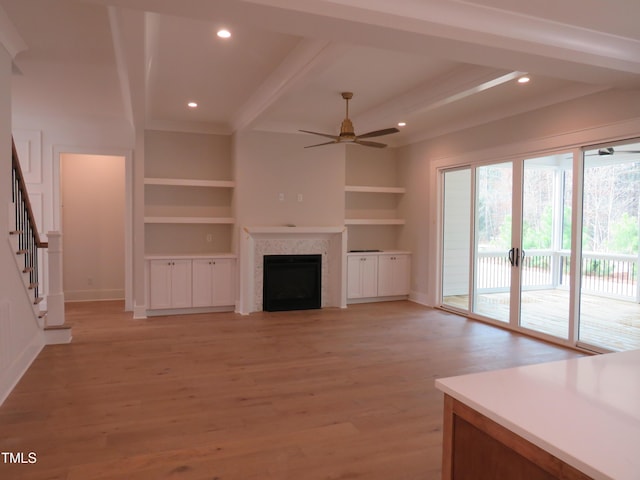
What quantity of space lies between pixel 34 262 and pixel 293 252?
3449 millimetres

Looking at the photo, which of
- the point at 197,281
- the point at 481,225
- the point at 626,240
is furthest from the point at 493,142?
the point at 197,281

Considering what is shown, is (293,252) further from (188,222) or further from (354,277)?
(188,222)

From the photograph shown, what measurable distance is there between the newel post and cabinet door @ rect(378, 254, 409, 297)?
476cm

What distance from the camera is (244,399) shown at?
3.45 meters

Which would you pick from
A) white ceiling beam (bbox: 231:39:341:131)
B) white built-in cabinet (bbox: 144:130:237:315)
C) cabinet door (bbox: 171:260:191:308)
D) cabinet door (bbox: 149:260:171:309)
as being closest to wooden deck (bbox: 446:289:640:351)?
white ceiling beam (bbox: 231:39:341:131)

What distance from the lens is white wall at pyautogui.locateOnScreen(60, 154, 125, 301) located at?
293 inches

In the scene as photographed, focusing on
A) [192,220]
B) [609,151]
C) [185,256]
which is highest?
[609,151]

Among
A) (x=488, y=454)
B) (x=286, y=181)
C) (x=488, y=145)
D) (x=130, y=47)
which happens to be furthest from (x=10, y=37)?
(x=488, y=145)

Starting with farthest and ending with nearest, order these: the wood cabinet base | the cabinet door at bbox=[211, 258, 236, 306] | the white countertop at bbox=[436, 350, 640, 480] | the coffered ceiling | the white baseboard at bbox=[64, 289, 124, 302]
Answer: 1. the white baseboard at bbox=[64, 289, 124, 302]
2. the cabinet door at bbox=[211, 258, 236, 306]
3. the coffered ceiling
4. the wood cabinet base
5. the white countertop at bbox=[436, 350, 640, 480]

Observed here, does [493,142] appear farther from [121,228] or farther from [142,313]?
[121,228]

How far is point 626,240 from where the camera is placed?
14.9 feet

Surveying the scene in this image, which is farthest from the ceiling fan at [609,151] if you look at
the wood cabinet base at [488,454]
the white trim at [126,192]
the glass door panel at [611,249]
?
the white trim at [126,192]

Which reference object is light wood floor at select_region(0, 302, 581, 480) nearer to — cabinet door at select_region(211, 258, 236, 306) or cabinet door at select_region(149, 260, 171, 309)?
cabinet door at select_region(149, 260, 171, 309)

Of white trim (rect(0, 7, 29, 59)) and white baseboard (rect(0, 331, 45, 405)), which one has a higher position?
white trim (rect(0, 7, 29, 59))
